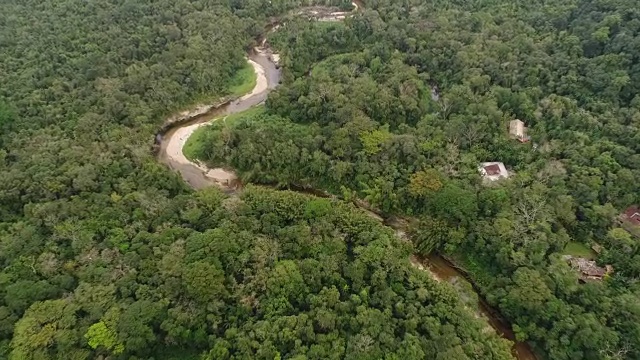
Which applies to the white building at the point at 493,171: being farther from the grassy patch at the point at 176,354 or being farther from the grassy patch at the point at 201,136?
the grassy patch at the point at 176,354

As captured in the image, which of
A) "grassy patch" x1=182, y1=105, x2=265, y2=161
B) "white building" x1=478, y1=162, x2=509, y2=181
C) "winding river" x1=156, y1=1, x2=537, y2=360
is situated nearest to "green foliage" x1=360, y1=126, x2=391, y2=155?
"winding river" x1=156, y1=1, x2=537, y2=360

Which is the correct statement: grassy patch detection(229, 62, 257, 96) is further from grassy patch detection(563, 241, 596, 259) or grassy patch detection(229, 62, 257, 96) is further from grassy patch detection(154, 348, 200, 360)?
grassy patch detection(563, 241, 596, 259)

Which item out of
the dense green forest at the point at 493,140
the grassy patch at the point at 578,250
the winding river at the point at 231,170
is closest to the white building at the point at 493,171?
the dense green forest at the point at 493,140

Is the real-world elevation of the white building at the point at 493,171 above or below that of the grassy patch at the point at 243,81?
below

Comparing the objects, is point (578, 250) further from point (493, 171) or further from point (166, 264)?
point (166, 264)

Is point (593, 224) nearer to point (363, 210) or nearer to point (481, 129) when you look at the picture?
point (481, 129)

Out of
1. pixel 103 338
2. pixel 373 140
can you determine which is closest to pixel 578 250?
pixel 373 140

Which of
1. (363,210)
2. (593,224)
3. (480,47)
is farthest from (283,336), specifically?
(480,47)
